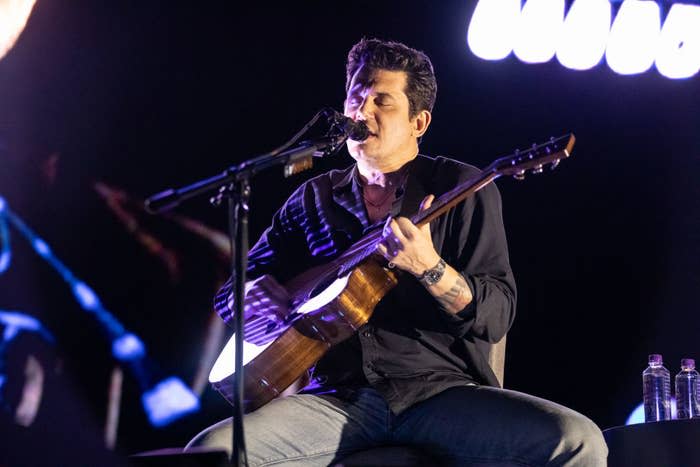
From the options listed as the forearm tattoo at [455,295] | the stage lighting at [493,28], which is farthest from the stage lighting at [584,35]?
the forearm tattoo at [455,295]

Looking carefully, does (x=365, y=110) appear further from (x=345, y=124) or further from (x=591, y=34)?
(x=591, y=34)

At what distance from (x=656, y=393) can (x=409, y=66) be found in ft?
8.29

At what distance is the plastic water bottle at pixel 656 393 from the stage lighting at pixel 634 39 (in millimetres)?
1961

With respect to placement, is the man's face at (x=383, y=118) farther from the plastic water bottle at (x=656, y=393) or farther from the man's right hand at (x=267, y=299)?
the plastic water bottle at (x=656, y=393)

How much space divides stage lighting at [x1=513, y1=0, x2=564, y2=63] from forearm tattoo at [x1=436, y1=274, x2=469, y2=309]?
311 cm

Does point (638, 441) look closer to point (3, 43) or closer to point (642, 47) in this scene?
point (642, 47)

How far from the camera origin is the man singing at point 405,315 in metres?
2.90

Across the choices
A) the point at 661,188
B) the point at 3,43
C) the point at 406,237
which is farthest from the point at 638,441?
the point at 3,43

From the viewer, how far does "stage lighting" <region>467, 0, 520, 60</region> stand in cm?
566

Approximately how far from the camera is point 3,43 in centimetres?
523

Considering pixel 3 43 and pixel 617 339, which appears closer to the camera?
pixel 3 43

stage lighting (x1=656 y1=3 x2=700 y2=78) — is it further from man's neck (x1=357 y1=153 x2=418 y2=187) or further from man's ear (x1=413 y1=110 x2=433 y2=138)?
man's neck (x1=357 y1=153 x2=418 y2=187)

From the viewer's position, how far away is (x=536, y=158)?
2994mm

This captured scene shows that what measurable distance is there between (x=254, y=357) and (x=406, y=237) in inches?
28.3
